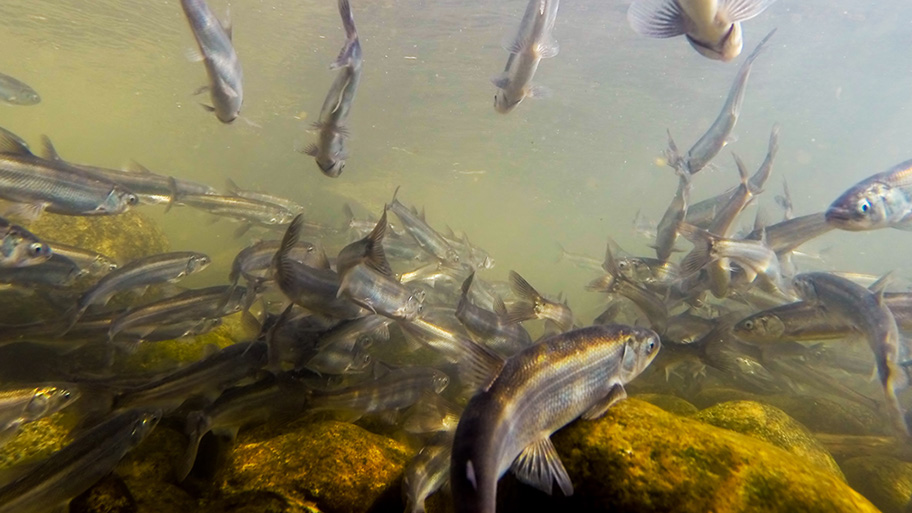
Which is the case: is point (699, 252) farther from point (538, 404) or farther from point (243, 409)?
point (243, 409)

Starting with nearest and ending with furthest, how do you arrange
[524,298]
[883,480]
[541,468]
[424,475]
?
[541,468], [424,475], [883,480], [524,298]

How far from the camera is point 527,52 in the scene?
3.94 meters

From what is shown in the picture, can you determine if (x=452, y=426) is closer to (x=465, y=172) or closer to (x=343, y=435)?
(x=343, y=435)

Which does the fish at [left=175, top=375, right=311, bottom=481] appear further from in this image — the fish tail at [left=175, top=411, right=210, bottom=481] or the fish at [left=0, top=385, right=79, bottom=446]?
the fish at [left=0, top=385, right=79, bottom=446]

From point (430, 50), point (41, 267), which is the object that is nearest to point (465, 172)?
point (430, 50)

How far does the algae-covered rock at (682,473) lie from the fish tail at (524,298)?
191 cm

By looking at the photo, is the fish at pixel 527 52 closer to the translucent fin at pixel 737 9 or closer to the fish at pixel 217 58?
the translucent fin at pixel 737 9

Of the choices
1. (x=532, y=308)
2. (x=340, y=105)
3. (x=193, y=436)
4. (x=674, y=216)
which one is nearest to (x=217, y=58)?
(x=340, y=105)

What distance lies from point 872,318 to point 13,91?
15230 millimetres

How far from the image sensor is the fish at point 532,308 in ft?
14.2

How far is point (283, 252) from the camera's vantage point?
3.58 m

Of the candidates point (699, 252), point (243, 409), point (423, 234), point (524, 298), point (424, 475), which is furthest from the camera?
point (423, 234)

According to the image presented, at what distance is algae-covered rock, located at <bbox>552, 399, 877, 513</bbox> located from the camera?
2074mm

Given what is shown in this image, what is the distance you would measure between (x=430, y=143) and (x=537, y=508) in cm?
4339
